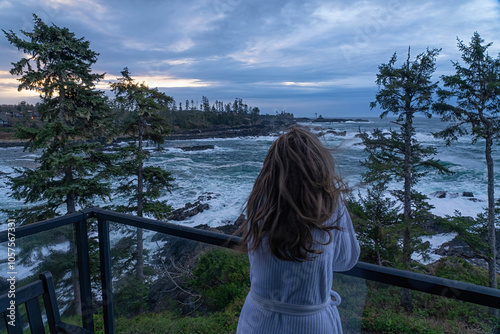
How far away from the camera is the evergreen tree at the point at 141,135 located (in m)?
12.0

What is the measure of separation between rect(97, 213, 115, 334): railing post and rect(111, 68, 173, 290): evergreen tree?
9.90 metres

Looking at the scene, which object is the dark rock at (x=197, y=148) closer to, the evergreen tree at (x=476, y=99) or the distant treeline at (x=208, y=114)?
the distant treeline at (x=208, y=114)

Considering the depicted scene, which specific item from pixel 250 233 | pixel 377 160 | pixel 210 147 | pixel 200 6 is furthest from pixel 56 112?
pixel 210 147

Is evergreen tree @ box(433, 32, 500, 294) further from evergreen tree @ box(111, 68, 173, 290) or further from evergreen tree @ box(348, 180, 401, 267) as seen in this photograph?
evergreen tree @ box(111, 68, 173, 290)

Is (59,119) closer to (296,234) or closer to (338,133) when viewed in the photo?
(338,133)

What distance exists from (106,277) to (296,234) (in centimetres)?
182

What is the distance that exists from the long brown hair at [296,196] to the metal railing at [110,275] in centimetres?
40

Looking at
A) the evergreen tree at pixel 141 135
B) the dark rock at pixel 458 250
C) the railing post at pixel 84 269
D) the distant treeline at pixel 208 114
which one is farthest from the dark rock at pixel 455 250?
the distant treeline at pixel 208 114

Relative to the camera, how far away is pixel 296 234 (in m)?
0.94

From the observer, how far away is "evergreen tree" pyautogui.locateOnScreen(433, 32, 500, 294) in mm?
12727

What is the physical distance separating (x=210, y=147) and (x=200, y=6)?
3703cm

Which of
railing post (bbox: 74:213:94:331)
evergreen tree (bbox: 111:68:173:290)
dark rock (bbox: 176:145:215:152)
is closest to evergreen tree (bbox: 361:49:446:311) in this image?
evergreen tree (bbox: 111:68:173:290)

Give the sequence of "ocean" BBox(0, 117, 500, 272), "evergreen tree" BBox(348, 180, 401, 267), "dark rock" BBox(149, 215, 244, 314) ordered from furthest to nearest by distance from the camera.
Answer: "ocean" BBox(0, 117, 500, 272), "evergreen tree" BBox(348, 180, 401, 267), "dark rock" BBox(149, 215, 244, 314)

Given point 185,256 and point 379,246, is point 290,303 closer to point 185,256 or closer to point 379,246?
point 185,256
